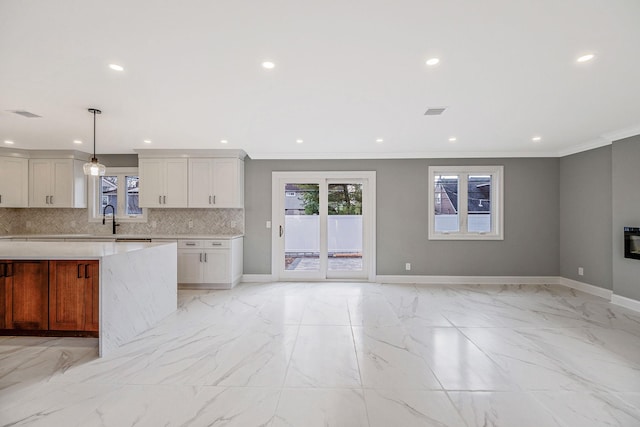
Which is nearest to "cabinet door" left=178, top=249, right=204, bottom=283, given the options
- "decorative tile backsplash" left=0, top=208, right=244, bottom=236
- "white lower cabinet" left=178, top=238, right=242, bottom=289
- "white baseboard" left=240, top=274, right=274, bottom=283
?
"white lower cabinet" left=178, top=238, right=242, bottom=289

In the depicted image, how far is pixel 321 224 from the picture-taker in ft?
17.7

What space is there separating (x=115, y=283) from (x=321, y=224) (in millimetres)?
3398

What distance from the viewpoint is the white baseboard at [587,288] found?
14.2 ft

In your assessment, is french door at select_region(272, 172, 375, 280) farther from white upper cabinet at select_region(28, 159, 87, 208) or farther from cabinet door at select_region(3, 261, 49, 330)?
white upper cabinet at select_region(28, 159, 87, 208)

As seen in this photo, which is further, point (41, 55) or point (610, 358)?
point (610, 358)

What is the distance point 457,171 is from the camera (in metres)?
5.32

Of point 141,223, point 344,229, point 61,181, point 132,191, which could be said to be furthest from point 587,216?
point 61,181

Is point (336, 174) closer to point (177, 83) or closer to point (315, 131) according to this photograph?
point (315, 131)

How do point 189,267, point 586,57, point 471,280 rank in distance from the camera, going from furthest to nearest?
point 471,280, point 189,267, point 586,57

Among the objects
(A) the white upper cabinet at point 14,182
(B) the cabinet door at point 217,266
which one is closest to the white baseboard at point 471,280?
(B) the cabinet door at point 217,266

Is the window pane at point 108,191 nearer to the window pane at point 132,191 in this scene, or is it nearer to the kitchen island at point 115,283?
the window pane at point 132,191

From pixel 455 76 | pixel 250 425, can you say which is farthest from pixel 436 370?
pixel 455 76

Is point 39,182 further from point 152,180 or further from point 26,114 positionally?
point 26,114

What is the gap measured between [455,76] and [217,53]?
1.95 metres
